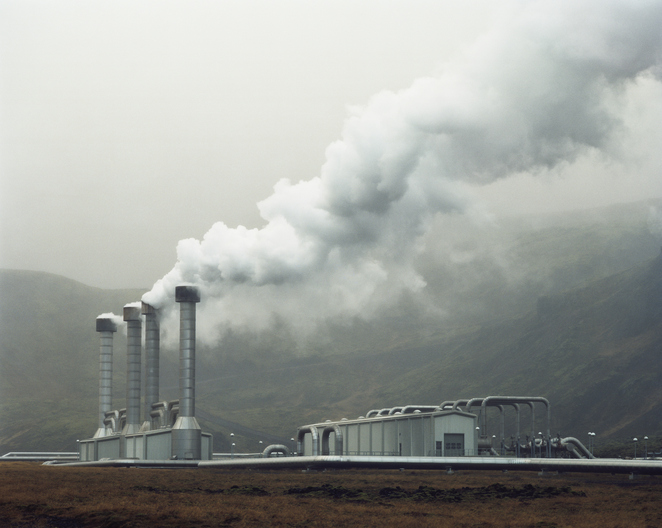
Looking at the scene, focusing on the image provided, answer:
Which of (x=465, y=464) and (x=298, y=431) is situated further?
(x=298, y=431)

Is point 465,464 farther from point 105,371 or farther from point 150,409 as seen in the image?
point 105,371

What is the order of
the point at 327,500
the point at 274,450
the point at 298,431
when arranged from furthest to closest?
the point at 274,450 < the point at 298,431 < the point at 327,500

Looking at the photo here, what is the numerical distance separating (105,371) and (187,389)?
28011 mm

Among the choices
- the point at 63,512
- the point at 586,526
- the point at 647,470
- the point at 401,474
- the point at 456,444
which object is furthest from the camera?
the point at 456,444

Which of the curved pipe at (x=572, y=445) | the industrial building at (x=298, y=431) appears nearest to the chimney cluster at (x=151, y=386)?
the industrial building at (x=298, y=431)

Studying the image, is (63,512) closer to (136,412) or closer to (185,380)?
(185,380)

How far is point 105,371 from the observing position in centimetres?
12419

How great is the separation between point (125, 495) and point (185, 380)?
43.0 m

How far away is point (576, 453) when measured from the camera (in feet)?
313

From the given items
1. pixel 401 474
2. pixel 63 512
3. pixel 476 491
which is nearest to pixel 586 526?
pixel 476 491

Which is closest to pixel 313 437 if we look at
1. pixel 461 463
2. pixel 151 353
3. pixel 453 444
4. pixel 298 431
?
pixel 298 431

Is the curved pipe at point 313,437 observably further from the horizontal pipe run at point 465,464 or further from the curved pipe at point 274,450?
the horizontal pipe run at point 465,464

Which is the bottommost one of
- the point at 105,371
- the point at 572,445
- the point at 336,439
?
the point at 572,445

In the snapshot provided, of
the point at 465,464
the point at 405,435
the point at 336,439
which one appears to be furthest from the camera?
the point at 336,439
